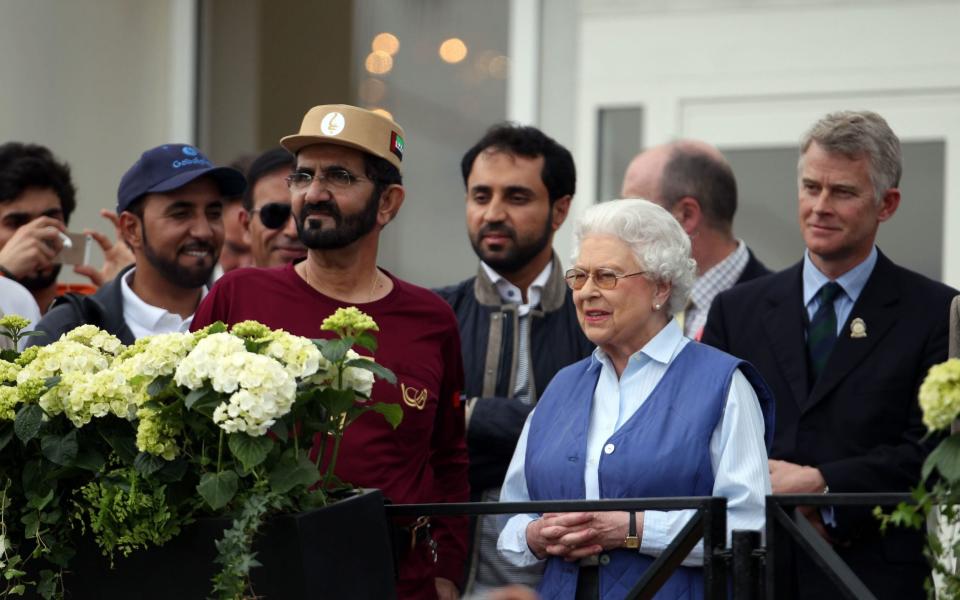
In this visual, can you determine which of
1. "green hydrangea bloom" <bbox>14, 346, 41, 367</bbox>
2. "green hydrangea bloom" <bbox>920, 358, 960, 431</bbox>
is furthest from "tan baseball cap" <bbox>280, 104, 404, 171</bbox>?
"green hydrangea bloom" <bbox>920, 358, 960, 431</bbox>

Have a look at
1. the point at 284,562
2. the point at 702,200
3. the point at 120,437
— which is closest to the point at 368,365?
the point at 284,562

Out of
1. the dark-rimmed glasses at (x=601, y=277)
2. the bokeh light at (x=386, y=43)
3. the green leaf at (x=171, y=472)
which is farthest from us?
the bokeh light at (x=386, y=43)

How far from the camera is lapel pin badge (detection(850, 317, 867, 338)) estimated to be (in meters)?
4.25

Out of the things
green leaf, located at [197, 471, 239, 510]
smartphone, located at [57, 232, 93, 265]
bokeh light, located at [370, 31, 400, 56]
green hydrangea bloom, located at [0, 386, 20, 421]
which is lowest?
green leaf, located at [197, 471, 239, 510]

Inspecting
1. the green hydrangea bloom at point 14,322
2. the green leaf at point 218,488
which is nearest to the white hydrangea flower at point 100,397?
the green leaf at point 218,488

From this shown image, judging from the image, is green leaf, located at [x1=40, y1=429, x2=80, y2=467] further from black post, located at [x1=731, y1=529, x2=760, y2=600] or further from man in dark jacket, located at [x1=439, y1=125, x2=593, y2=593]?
man in dark jacket, located at [x1=439, y1=125, x2=593, y2=593]

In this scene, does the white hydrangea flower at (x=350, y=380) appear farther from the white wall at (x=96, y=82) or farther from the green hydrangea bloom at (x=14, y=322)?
the white wall at (x=96, y=82)

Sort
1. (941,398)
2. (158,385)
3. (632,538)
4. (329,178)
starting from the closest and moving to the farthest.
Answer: (941,398) < (158,385) < (632,538) < (329,178)

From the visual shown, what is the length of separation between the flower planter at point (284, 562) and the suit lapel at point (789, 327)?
1539 millimetres

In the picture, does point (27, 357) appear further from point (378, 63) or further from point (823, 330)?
point (378, 63)

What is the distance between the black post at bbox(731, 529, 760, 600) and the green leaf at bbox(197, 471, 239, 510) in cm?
102

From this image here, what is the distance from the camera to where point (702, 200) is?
18.4 ft

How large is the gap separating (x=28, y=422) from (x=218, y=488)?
19.2 inches

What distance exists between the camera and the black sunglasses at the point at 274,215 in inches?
212
